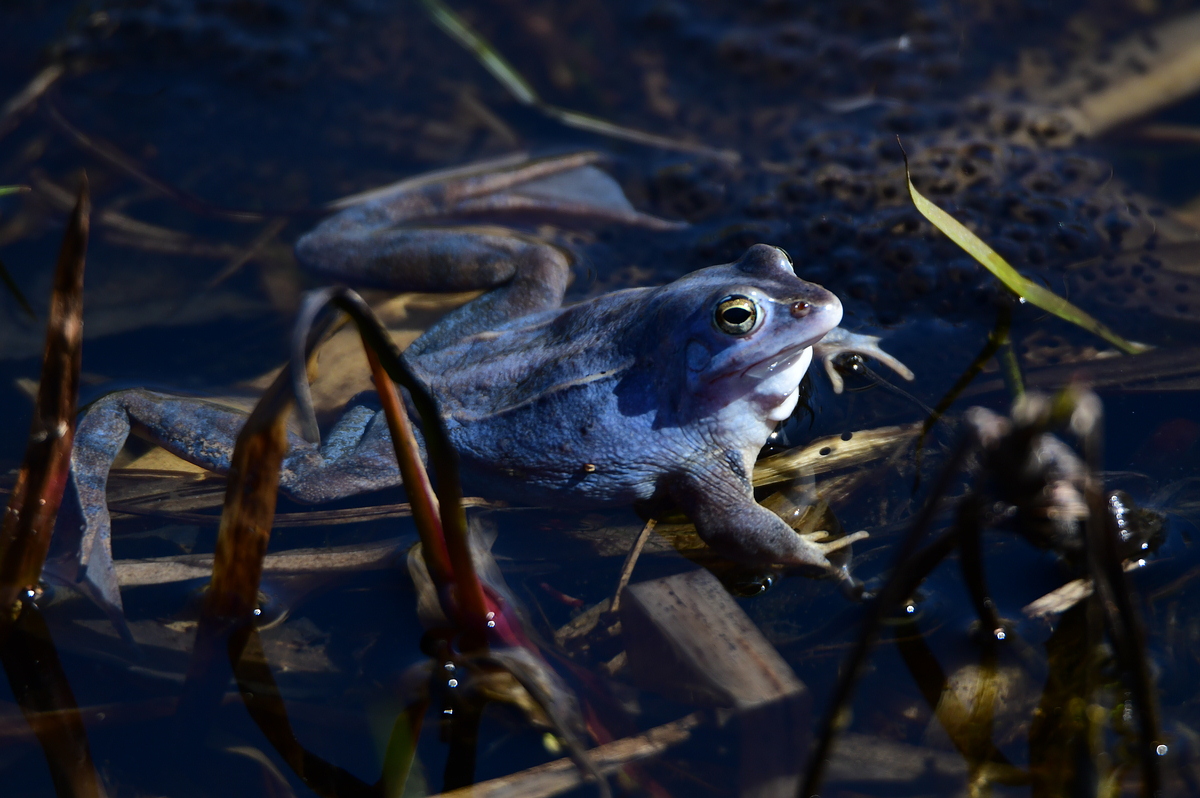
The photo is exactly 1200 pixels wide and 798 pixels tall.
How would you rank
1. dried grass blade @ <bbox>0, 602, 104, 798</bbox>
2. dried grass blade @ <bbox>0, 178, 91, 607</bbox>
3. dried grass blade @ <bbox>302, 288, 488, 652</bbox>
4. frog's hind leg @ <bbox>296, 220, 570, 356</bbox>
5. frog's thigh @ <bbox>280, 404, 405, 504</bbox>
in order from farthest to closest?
1. frog's hind leg @ <bbox>296, 220, 570, 356</bbox>
2. frog's thigh @ <bbox>280, 404, 405, 504</bbox>
3. dried grass blade @ <bbox>0, 602, 104, 798</bbox>
4. dried grass blade @ <bbox>0, 178, 91, 607</bbox>
5. dried grass blade @ <bbox>302, 288, 488, 652</bbox>

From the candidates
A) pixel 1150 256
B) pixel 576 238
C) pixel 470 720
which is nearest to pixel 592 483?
pixel 470 720

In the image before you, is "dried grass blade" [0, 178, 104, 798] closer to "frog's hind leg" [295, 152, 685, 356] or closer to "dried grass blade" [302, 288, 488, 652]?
"dried grass blade" [302, 288, 488, 652]


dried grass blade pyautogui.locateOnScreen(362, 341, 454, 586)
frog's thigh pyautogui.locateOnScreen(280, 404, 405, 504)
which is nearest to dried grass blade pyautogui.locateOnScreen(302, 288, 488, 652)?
dried grass blade pyautogui.locateOnScreen(362, 341, 454, 586)

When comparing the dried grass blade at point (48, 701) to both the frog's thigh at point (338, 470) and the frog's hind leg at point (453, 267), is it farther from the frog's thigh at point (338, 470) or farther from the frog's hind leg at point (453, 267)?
the frog's hind leg at point (453, 267)

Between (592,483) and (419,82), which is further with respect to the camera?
(419,82)

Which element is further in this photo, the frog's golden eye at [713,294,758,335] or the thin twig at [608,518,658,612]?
the thin twig at [608,518,658,612]

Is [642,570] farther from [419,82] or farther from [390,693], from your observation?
[419,82]
